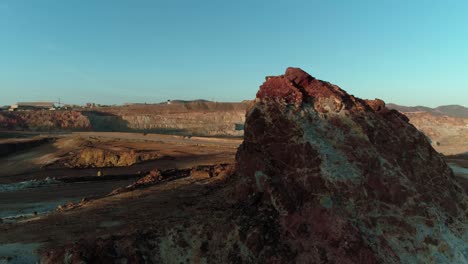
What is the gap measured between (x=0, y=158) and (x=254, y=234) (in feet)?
151

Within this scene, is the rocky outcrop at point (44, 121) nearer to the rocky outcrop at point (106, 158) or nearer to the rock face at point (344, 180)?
the rocky outcrop at point (106, 158)

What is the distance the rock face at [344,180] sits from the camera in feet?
31.7

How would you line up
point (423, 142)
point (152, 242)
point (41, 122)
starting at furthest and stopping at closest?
point (41, 122) → point (423, 142) → point (152, 242)

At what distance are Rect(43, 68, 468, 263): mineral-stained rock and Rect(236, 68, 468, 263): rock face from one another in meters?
0.03

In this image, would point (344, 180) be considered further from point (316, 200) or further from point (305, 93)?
point (305, 93)

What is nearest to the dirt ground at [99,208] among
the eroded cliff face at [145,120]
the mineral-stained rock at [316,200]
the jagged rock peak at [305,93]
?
the mineral-stained rock at [316,200]

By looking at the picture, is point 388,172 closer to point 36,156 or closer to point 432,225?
point 432,225

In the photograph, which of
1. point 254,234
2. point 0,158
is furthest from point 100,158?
point 254,234

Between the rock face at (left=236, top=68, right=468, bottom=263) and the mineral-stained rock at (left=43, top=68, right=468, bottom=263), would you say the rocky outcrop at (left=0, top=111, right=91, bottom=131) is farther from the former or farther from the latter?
the rock face at (left=236, top=68, right=468, bottom=263)

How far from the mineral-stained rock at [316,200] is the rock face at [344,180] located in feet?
0.10

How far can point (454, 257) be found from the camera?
9984 mm

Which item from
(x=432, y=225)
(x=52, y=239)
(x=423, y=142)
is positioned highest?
(x=423, y=142)

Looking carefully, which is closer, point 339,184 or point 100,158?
point 339,184

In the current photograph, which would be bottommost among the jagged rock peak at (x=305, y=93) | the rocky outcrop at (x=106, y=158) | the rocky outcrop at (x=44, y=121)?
the rocky outcrop at (x=106, y=158)
